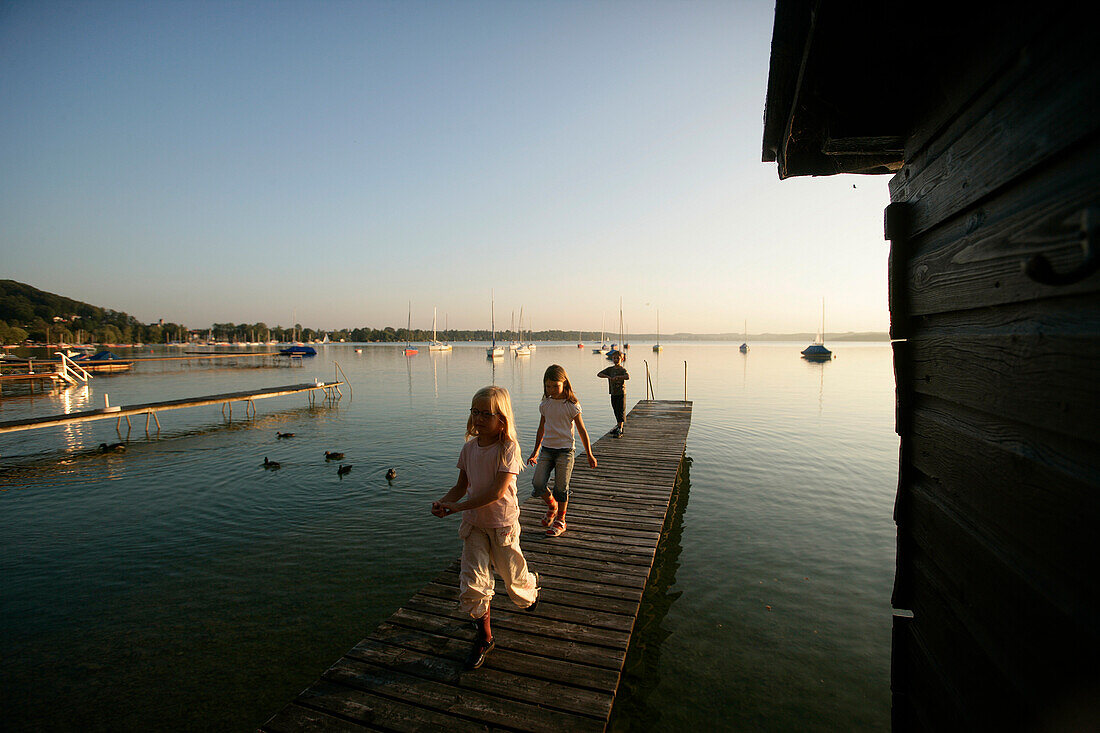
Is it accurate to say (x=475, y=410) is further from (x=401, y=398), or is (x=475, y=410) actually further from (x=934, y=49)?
(x=401, y=398)

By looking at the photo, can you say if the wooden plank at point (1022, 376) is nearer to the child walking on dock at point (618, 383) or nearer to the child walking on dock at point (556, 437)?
the child walking on dock at point (556, 437)

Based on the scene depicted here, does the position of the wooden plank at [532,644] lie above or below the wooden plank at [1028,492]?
below

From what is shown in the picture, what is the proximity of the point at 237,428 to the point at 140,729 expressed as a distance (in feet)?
64.8

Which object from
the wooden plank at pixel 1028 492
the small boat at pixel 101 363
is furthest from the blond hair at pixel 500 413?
the small boat at pixel 101 363

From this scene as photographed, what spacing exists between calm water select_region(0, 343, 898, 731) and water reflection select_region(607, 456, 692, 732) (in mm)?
30

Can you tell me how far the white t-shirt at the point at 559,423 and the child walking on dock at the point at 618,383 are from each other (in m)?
5.22

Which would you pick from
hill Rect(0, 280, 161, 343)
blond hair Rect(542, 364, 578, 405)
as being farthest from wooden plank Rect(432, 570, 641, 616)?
hill Rect(0, 280, 161, 343)

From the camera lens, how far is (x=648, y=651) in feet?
18.2

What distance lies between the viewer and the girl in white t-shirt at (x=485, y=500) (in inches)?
148

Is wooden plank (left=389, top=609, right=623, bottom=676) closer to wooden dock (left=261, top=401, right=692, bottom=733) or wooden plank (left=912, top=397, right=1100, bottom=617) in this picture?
wooden dock (left=261, top=401, right=692, bottom=733)

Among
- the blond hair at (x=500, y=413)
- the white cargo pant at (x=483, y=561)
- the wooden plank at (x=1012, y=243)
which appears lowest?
the white cargo pant at (x=483, y=561)

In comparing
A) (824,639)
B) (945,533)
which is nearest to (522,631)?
(945,533)

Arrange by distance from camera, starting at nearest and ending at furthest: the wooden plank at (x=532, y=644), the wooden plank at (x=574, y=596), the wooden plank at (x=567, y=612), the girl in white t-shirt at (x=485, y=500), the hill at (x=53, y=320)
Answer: the girl in white t-shirt at (x=485, y=500)
the wooden plank at (x=532, y=644)
the wooden plank at (x=567, y=612)
the wooden plank at (x=574, y=596)
the hill at (x=53, y=320)

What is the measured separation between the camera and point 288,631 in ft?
19.6
